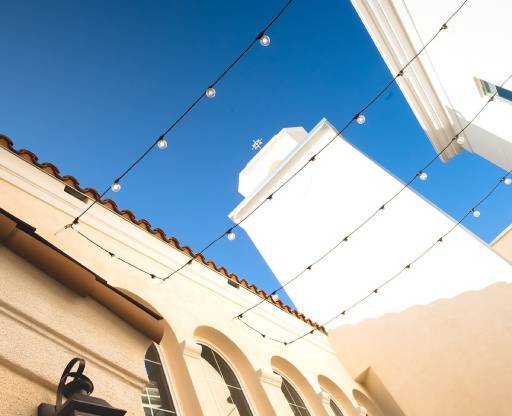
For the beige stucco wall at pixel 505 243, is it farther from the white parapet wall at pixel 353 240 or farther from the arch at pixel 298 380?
the arch at pixel 298 380

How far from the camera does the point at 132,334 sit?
8.99ft

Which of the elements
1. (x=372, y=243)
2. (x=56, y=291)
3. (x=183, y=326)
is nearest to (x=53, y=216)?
(x=183, y=326)

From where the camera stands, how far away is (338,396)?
8578mm

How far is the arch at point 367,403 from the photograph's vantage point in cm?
931

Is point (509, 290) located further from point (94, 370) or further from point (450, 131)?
point (94, 370)

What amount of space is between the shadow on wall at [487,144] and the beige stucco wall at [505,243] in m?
6.85

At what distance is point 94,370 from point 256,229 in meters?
11.5

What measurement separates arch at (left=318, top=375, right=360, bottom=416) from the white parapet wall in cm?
253

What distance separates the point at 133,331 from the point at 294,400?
5328mm

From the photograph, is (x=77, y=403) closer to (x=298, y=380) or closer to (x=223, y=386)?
(x=223, y=386)

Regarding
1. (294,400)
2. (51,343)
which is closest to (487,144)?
(294,400)

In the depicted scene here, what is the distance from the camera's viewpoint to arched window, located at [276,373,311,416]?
7.01 metres

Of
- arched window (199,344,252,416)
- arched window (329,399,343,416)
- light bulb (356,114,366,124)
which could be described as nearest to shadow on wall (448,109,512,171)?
light bulb (356,114,366,124)

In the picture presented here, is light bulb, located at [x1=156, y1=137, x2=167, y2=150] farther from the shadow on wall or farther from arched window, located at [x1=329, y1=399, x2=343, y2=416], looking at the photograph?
the shadow on wall
